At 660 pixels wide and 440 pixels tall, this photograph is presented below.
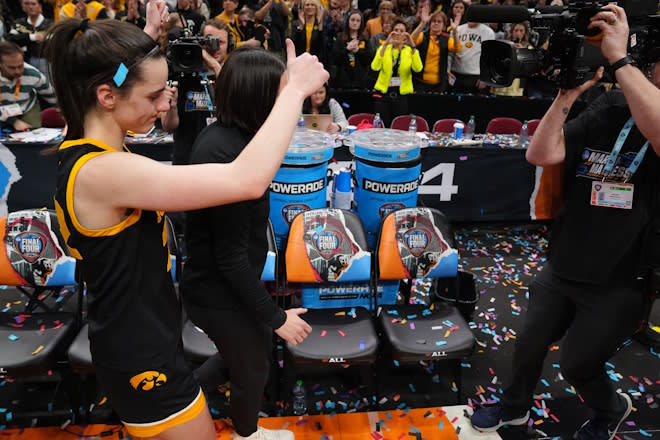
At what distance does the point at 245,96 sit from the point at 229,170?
1.43 ft

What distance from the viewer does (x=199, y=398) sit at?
5.36 feet

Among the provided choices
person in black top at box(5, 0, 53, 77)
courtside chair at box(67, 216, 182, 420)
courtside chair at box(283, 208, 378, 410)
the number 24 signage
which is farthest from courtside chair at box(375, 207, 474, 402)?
person in black top at box(5, 0, 53, 77)

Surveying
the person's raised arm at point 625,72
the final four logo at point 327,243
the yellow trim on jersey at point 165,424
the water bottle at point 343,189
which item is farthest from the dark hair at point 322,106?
the yellow trim on jersey at point 165,424

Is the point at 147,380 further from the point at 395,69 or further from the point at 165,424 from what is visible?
the point at 395,69

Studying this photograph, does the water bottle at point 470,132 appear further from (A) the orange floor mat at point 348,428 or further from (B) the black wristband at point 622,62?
(B) the black wristband at point 622,62

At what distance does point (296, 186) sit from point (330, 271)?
0.67 meters

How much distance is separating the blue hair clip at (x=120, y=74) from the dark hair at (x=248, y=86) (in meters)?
0.40

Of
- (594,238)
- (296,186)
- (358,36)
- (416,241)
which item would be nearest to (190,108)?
(296,186)

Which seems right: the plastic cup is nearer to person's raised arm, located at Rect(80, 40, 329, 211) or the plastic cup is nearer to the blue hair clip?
person's raised arm, located at Rect(80, 40, 329, 211)

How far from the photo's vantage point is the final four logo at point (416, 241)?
3.04 meters

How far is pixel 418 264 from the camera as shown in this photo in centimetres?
304

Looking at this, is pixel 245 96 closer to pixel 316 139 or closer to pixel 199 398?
pixel 199 398

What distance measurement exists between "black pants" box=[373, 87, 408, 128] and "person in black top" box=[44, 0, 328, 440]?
19.5 ft

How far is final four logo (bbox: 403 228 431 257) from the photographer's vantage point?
120 inches
